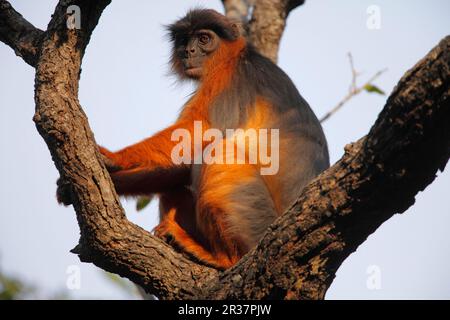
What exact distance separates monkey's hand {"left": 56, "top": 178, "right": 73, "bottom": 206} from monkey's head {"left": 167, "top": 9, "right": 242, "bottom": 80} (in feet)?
10.9

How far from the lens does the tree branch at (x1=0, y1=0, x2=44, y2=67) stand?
7449 millimetres

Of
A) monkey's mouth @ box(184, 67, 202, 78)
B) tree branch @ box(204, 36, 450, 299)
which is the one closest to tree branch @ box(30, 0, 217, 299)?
tree branch @ box(204, 36, 450, 299)

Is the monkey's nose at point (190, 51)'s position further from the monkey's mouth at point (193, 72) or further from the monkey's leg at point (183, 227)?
the monkey's leg at point (183, 227)

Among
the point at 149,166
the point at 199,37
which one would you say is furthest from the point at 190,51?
the point at 149,166

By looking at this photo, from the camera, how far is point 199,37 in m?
10.2

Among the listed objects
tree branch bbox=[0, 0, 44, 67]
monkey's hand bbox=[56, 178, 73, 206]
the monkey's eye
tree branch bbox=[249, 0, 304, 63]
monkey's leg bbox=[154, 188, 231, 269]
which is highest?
tree branch bbox=[249, 0, 304, 63]

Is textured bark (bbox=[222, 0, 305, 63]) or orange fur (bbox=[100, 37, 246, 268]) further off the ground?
textured bark (bbox=[222, 0, 305, 63])

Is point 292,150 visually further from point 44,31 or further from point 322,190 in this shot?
point 44,31

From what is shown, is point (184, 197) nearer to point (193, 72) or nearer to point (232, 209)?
point (232, 209)

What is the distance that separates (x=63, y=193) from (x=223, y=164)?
2149 millimetres

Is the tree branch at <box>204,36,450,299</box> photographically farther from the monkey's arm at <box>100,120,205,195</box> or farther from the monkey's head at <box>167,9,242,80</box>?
the monkey's head at <box>167,9,242,80</box>

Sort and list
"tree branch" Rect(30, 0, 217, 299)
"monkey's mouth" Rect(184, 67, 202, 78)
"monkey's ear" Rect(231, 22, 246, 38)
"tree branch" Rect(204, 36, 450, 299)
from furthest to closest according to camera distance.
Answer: "monkey's ear" Rect(231, 22, 246, 38) < "monkey's mouth" Rect(184, 67, 202, 78) < "tree branch" Rect(30, 0, 217, 299) < "tree branch" Rect(204, 36, 450, 299)

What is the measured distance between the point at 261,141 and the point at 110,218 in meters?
2.74
